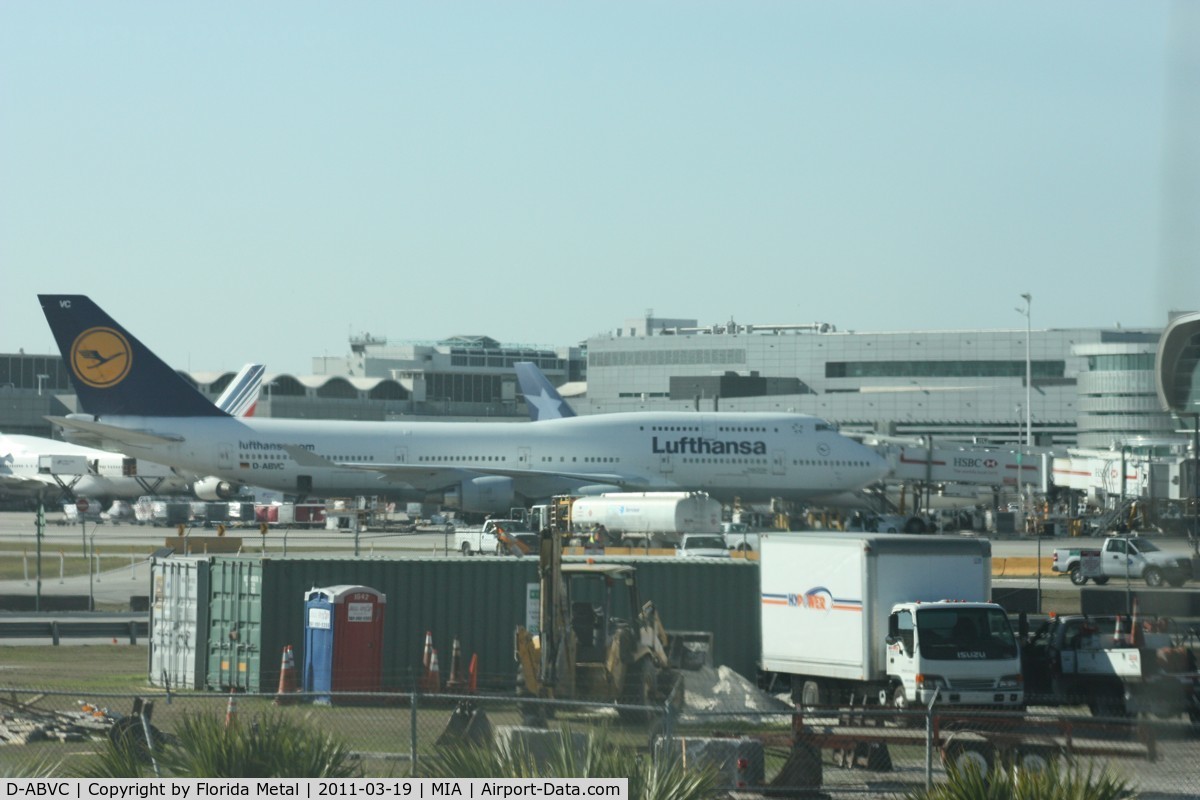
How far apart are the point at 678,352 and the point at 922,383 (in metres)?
22.9

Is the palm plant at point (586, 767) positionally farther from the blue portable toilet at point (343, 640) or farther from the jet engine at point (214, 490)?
the jet engine at point (214, 490)

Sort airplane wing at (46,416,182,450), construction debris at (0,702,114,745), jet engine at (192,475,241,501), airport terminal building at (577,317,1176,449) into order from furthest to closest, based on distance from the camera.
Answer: airport terminal building at (577,317,1176,449) → jet engine at (192,475,241,501) → airplane wing at (46,416,182,450) → construction debris at (0,702,114,745)

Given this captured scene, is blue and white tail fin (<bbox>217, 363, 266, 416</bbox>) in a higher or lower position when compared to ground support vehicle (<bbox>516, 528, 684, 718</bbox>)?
higher

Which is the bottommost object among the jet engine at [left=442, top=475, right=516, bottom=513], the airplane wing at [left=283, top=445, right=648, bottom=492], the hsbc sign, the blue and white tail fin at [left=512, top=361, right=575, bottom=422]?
the jet engine at [left=442, top=475, right=516, bottom=513]

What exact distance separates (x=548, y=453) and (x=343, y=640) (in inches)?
1725

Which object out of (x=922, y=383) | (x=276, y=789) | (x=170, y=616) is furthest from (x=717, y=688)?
(x=922, y=383)

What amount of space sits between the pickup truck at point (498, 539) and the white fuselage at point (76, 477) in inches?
1500

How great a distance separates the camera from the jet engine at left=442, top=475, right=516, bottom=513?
63469mm

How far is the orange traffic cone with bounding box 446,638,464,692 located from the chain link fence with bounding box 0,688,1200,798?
9.91 ft

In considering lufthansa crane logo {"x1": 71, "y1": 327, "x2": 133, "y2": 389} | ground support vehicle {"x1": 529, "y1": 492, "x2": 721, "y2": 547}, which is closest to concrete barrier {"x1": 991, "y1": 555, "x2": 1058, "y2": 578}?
ground support vehicle {"x1": 529, "y1": 492, "x2": 721, "y2": 547}

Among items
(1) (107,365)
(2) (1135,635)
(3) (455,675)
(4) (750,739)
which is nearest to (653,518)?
(1) (107,365)

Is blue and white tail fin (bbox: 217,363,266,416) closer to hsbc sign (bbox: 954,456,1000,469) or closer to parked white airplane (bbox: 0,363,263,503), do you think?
parked white airplane (bbox: 0,363,263,503)

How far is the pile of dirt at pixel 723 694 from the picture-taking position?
71.6ft

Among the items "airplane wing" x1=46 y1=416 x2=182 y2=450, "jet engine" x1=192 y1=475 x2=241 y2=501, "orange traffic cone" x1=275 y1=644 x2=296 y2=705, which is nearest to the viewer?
"orange traffic cone" x1=275 y1=644 x2=296 y2=705
